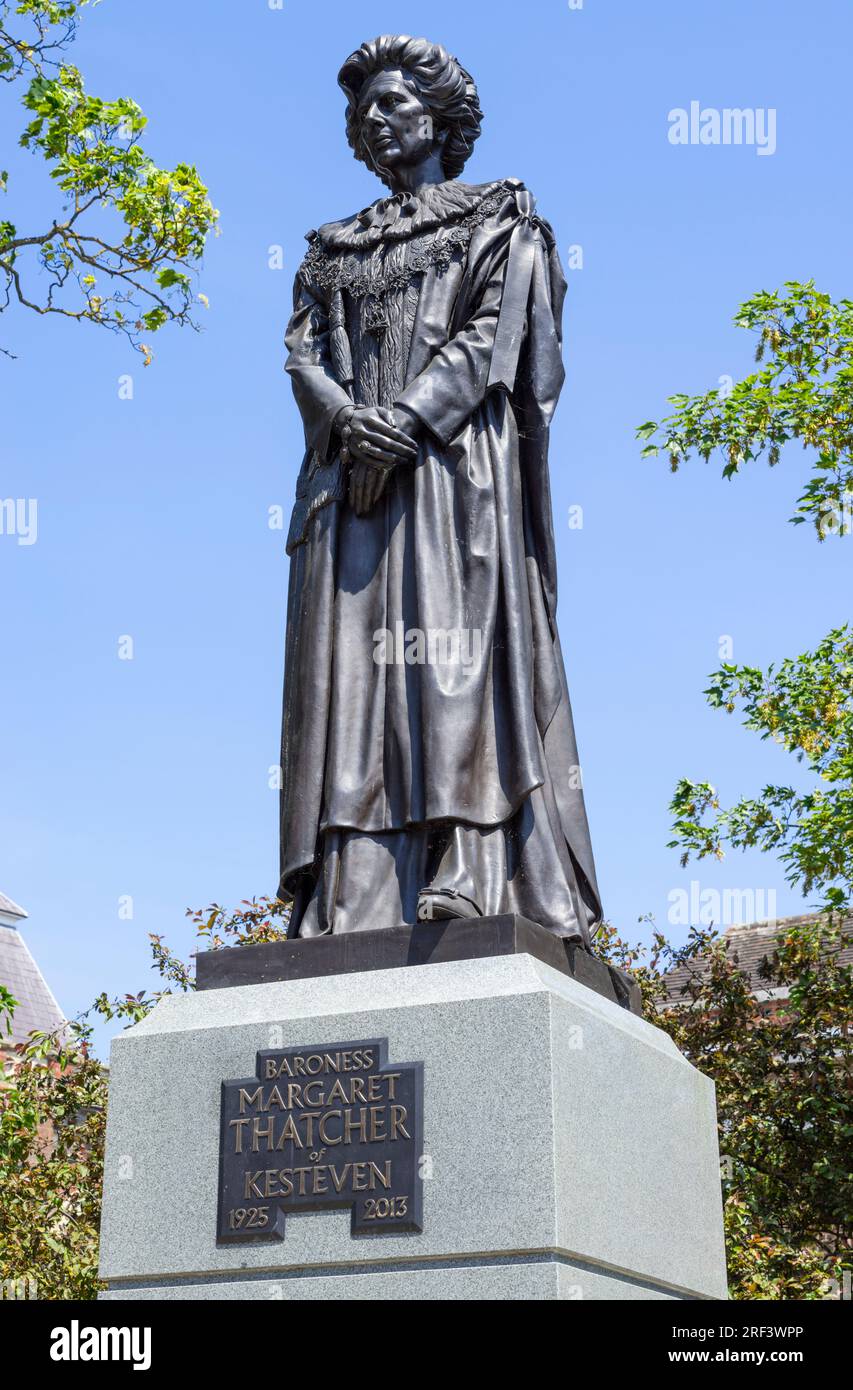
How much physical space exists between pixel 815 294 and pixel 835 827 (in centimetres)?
555

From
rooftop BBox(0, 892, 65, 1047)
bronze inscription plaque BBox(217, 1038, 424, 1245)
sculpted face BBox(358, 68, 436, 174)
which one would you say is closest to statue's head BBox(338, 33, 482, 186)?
sculpted face BBox(358, 68, 436, 174)

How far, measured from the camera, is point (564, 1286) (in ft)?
15.6

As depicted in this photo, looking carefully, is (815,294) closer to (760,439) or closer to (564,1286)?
(760,439)

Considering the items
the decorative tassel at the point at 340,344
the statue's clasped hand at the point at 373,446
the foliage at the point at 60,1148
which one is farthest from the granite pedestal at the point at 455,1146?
the foliage at the point at 60,1148

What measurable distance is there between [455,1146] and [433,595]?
2.15 metres

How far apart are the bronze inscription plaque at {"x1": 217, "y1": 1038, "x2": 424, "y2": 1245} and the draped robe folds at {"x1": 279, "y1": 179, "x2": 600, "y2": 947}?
726 mm

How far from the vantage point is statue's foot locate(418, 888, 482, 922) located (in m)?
5.56

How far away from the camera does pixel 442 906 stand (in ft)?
18.2

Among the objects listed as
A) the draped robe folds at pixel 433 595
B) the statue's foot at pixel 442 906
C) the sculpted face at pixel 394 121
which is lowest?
the statue's foot at pixel 442 906

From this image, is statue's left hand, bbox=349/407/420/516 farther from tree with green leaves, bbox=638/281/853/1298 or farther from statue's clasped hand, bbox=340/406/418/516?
A: tree with green leaves, bbox=638/281/853/1298

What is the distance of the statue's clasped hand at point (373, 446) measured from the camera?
6297mm

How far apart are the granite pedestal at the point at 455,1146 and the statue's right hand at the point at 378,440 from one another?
202 cm

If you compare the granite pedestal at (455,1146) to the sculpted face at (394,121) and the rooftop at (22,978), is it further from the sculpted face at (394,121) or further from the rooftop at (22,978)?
the rooftop at (22,978)
